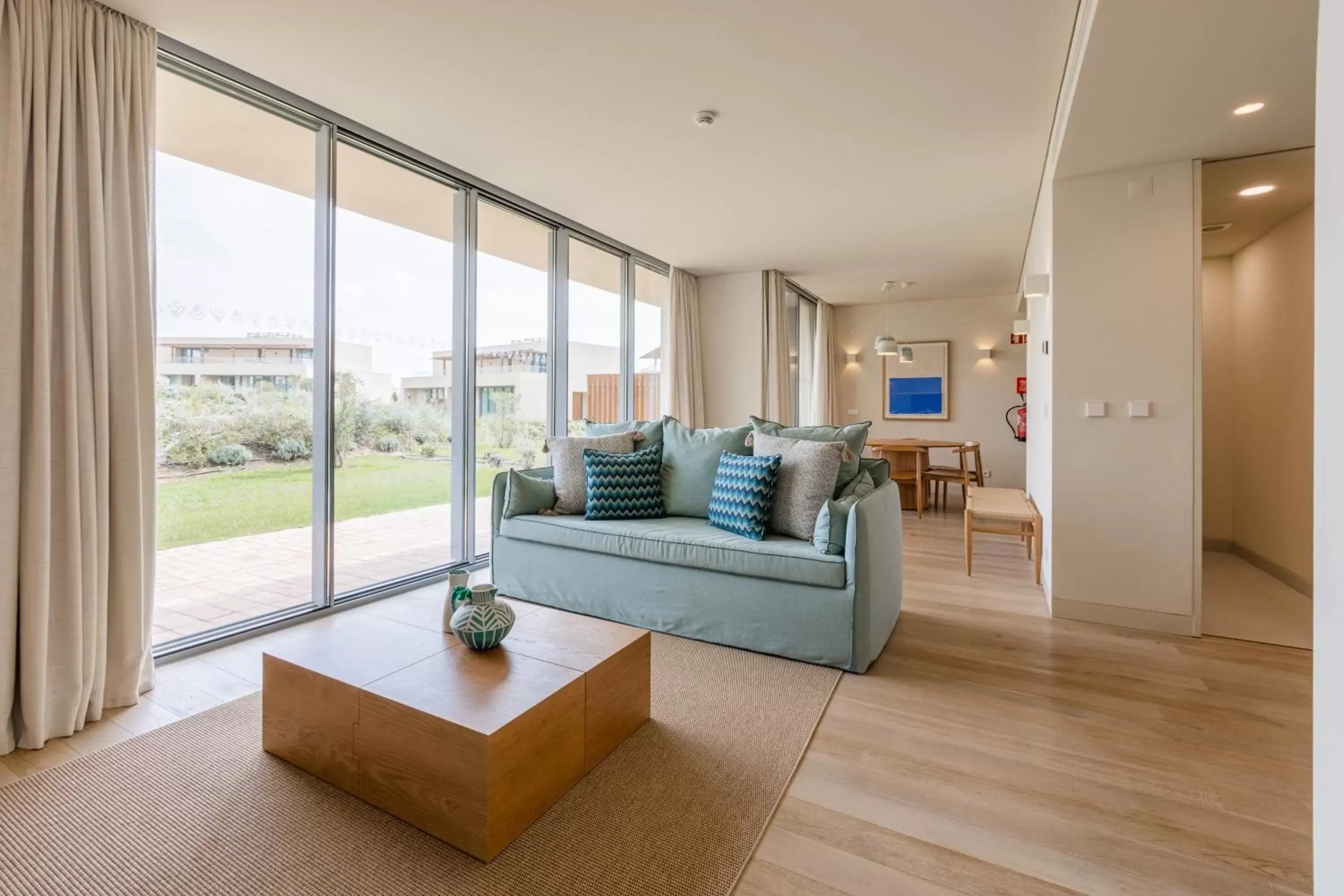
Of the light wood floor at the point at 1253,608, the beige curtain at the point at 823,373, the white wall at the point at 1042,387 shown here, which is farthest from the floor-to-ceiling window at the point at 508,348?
the beige curtain at the point at 823,373

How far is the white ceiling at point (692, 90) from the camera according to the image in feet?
7.54

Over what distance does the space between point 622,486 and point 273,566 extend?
5.98 feet

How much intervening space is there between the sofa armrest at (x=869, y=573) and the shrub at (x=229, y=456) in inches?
109

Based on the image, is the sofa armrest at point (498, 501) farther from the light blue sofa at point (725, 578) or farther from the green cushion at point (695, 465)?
the green cushion at point (695, 465)

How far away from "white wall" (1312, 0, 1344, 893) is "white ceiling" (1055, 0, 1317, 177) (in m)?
1.35

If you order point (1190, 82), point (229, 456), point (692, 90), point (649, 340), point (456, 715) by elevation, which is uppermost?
point (692, 90)

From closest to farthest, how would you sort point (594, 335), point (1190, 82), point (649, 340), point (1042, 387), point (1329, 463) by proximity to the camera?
point (1329, 463)
point (1190, 82)
point (1042, 387)
point (594, 335)
point (649, 340)

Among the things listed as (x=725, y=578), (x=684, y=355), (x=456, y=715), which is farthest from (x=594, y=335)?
(x=456, y=715)

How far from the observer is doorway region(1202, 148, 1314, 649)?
3.16m

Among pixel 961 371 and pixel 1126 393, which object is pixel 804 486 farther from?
pixel 961 371

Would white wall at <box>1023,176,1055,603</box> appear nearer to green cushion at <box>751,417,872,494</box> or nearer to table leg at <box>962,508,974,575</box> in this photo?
table leg at <box>962,508,974,575</box>

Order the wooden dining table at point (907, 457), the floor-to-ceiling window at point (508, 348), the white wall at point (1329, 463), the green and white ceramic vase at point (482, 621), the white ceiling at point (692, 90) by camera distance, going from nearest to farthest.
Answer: the white wall at point (1329, 463) < the green and white ceramic vase at point (482, 621) < the white ceiling at point (692, 90) < the floor-to-ceiling window at point (508, 348) < the wooden dining table at point (907, 457)

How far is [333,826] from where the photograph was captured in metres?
1.56

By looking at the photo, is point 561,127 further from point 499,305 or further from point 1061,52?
point 1061,52
